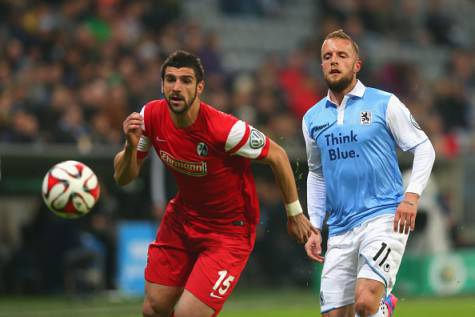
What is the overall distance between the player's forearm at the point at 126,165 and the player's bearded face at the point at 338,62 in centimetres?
156

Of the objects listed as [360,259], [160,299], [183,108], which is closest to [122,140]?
[160,299]

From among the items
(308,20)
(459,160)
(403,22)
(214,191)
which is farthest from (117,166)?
(403,22)

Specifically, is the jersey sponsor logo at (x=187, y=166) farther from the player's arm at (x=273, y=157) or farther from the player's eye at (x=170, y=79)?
the player's eye at (x=170, y=79)

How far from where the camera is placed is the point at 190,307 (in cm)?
791

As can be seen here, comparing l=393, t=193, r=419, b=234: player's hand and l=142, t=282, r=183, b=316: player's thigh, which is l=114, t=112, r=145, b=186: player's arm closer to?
l=142, t=282, r=183, b=316: player's thigh

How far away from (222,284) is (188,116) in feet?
4.22

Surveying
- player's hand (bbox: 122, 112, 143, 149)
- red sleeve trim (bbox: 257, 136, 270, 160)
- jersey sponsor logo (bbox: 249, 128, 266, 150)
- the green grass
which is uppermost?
player's hand (bbox: 122, 112, 143, 149)

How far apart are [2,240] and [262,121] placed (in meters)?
4.81

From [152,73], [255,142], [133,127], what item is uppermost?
[133,127]

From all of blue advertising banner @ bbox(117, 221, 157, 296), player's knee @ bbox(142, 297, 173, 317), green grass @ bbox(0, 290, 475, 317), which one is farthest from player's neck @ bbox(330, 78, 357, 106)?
blue advertising banner @ bbox(117, 221, 157, 296)

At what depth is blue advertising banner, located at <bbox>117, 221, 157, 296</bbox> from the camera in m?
16.8

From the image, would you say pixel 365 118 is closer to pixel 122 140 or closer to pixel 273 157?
pixel 273 157

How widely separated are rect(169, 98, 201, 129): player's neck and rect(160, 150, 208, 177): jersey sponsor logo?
255 millimetres

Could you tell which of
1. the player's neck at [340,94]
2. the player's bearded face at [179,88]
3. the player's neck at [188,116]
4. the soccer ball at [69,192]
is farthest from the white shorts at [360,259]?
the soccer ball at [69,192]
